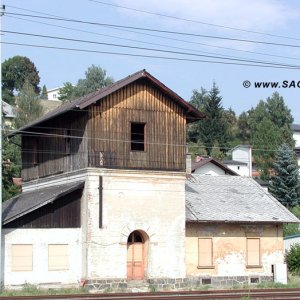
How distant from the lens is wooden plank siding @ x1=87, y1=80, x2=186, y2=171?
1321 inches

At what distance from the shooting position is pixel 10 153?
209 ft

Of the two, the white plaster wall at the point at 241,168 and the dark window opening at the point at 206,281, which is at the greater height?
the white plaster wall at the point at 241,168

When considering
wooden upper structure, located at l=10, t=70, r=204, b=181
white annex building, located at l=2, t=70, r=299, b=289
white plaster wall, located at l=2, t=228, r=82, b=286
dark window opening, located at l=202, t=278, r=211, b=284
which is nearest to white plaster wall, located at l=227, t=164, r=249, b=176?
white annex building, located at l=2, t=70, r=299, b=289

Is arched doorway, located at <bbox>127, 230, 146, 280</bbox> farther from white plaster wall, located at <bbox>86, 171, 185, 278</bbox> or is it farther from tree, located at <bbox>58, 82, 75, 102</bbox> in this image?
tree, located at <bbox>58, 82, 75, 102</bbox>

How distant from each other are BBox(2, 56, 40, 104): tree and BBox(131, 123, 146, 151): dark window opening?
10931 cm

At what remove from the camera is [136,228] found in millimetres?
33812

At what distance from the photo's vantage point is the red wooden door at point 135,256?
34.2 m

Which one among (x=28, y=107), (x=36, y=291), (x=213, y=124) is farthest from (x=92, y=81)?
(x=36, y=291)

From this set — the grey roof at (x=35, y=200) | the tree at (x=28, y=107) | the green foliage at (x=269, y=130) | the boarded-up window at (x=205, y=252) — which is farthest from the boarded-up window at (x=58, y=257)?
the green foliage at (x=269, y=130)

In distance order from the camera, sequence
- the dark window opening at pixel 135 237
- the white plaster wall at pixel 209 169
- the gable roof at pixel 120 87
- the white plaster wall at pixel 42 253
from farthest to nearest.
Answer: the white plaster wall at pixel 209 169 → the dark window opening at pixel 135 237 → the gable roof at pixel 120 87 → the white plaster wall at pixel 42 253

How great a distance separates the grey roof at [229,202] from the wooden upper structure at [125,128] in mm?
2743

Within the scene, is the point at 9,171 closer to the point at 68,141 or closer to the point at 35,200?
the point at 68,141

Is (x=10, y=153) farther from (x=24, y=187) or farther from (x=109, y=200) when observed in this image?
(x=109, y=200)

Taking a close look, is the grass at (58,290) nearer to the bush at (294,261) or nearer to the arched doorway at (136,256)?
the arched doorway at (136,256)
